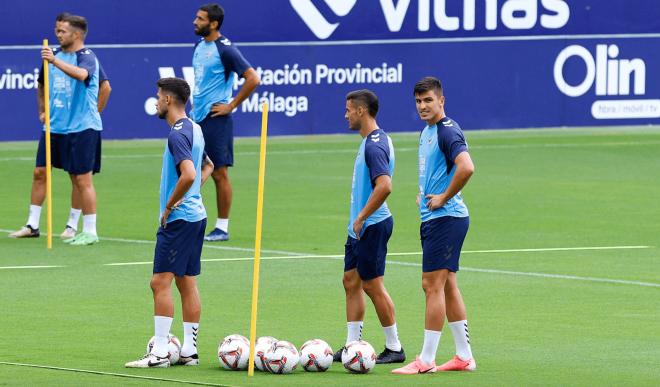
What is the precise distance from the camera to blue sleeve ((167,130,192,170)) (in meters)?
8.02

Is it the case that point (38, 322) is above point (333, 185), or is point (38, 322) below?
below

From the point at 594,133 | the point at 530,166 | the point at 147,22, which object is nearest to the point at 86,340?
the point at 530,166

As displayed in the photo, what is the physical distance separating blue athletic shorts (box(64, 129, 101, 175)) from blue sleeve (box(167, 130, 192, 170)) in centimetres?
568

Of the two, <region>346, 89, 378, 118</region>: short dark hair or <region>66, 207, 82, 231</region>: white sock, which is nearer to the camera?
<region>346, 89, 378, 118</region>: short dark hair

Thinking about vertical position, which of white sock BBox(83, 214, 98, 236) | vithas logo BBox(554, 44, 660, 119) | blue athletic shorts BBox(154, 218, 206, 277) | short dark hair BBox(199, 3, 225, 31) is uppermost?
vithas logo BBox(554, 44, 660, 119)

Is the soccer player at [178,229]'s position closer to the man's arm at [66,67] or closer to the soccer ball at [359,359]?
the soccer ball at [359,359]

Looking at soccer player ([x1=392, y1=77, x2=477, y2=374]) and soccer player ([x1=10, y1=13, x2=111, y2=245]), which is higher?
soccer player ([x1=10, y1=13, x2=111, y2=245])

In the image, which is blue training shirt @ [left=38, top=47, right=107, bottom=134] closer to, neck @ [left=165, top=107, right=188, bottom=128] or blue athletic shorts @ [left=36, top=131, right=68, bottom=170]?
blue athletic shorts @ [left=36, top=131, right=68, bottom=170]

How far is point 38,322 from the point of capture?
9367mm

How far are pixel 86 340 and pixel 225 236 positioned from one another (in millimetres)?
5318

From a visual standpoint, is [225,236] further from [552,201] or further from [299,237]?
[552,201]

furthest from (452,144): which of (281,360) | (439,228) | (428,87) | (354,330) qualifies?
(281,360)

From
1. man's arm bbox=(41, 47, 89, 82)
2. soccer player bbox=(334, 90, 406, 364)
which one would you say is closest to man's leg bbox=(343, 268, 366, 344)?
soccer player bbox=(334, 90, 406, 364)

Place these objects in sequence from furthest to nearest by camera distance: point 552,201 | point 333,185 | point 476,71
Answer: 1. point 476,71
2. point 333,185
3. point 552,201
